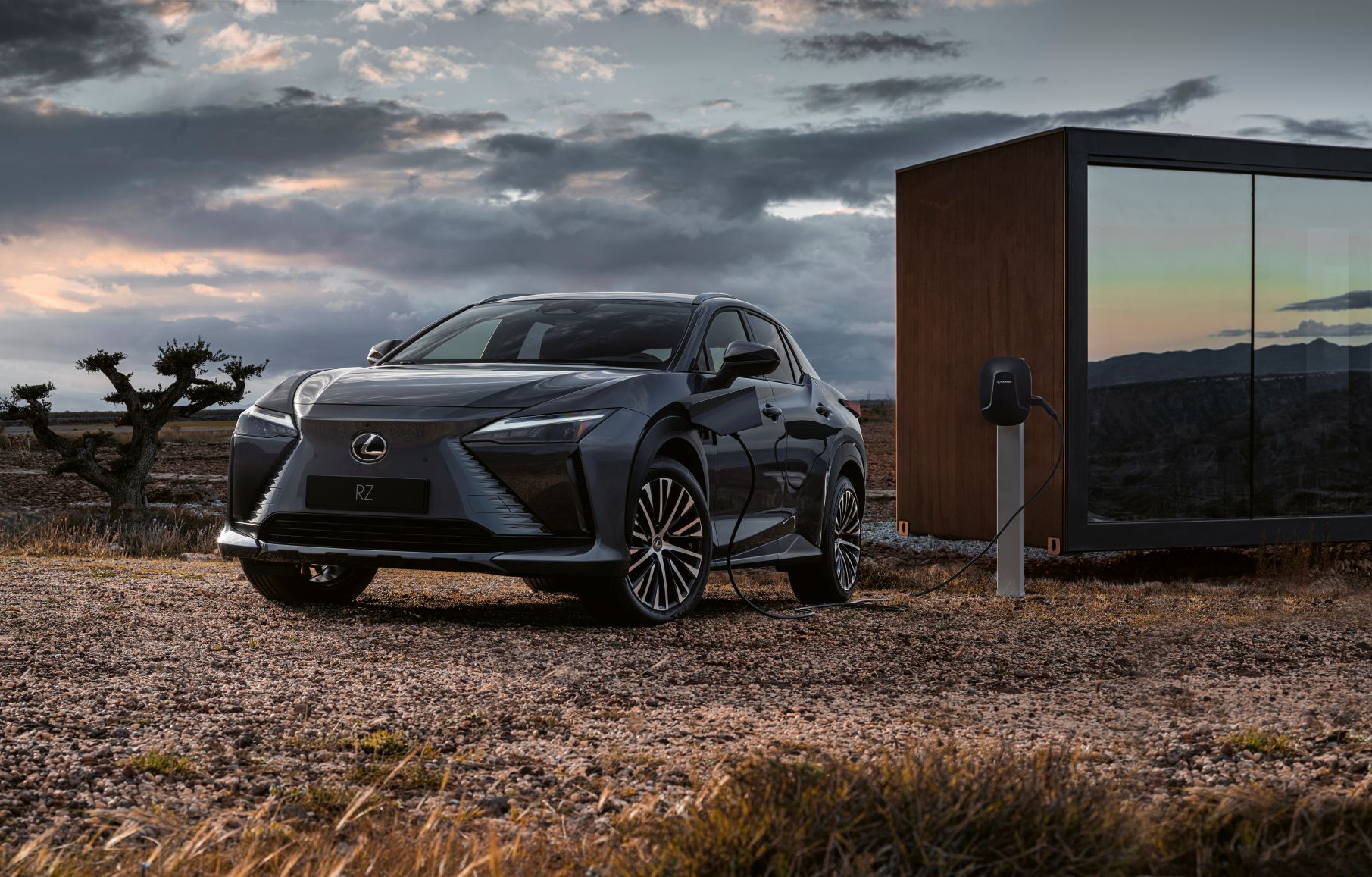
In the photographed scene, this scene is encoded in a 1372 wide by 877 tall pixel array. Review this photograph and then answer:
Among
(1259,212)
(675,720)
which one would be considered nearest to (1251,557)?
(1259,212)

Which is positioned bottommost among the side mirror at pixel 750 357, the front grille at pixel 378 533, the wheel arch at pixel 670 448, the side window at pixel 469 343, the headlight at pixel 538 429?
the front grille at pixel 378 533

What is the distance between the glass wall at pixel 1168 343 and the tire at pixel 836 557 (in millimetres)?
3142

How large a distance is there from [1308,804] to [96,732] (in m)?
3.47

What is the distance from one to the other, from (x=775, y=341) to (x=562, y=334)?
5.72 ft

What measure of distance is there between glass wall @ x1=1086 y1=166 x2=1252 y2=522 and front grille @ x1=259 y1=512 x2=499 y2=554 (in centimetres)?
676

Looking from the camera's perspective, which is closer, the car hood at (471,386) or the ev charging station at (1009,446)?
the car hood at (471,386)

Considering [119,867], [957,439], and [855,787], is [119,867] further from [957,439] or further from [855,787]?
[957,439]

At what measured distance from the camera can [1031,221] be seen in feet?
37.7

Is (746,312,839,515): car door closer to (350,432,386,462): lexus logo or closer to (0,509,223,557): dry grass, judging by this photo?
(350,432,386,462): lexus logo

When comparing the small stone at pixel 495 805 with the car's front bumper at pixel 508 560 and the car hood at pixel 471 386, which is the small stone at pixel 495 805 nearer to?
the car's front bumper at pixel 508 560

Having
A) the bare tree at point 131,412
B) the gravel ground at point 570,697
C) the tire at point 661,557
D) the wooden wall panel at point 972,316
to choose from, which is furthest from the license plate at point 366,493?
the bare tree at point 131,412

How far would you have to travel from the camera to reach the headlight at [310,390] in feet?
21.9

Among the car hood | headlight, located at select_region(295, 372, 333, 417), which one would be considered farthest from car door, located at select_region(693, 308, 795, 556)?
headlight, located at select_region(295, 372, 333, 417)

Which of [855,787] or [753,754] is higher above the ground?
[855,787]
